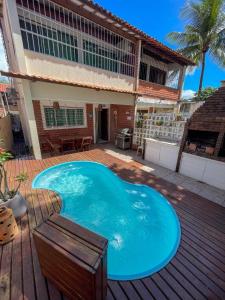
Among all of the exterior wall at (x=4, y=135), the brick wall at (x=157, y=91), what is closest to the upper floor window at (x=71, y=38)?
the brick wall at (x=157, y=91)

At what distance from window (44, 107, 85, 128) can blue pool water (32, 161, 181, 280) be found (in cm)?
355

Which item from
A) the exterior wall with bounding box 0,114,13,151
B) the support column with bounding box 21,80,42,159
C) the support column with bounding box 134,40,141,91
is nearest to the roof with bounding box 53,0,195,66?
the support column with bounding box 134,40,141,91

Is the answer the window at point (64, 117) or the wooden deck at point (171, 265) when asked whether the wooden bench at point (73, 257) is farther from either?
the window at point (64, 117)

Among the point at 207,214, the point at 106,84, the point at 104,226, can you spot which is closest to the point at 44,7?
the point at 106,84

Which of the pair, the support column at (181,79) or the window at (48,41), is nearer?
the window at (48,41)

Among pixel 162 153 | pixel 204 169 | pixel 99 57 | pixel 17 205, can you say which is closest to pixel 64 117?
pixel 99 57

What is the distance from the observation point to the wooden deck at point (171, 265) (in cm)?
203

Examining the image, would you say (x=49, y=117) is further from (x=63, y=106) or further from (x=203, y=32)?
(x=203, y=32)

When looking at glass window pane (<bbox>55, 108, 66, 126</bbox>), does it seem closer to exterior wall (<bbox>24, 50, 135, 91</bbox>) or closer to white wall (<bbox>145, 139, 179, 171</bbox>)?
exterior wall (<bbox>24, 50, 135, 91</bbox>)

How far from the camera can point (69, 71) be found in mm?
6359

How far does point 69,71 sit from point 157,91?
7037mm

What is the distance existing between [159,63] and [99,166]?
1027 centimetres

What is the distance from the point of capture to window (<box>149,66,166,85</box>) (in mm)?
11289

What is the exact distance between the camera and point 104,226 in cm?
411
